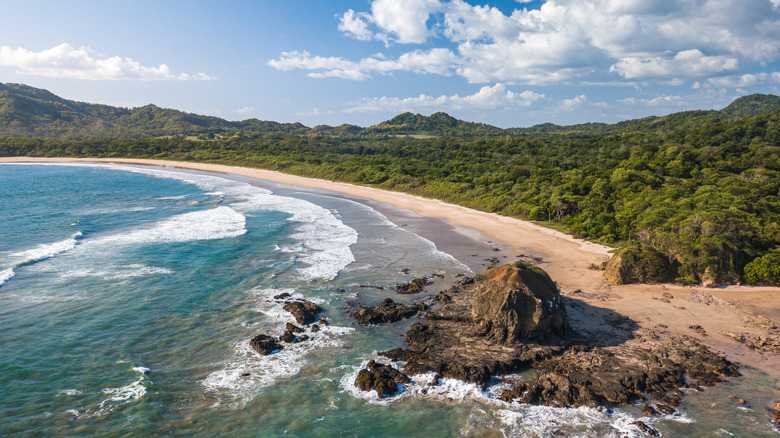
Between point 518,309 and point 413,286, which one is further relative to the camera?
point 413,286

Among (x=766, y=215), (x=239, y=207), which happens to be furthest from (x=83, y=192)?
(x=766, y=215)

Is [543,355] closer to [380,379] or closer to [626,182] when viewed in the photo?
[380,379]

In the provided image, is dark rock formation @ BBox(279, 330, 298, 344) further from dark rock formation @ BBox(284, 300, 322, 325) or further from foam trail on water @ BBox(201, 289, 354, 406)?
dark rock formation @ BBox(284, 300, 322, 325)

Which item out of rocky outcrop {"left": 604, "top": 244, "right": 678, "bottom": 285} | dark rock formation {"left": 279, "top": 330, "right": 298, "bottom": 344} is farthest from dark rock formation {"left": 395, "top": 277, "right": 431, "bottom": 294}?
rocky outcrop {"left": 604, "top": 244, "right": 678, "bottom": 285}

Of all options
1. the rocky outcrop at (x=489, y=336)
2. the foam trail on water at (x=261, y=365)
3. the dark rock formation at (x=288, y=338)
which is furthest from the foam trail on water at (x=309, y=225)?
the rocky outcrop at (x=489, y=336)

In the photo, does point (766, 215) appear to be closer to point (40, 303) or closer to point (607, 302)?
point (607, 302)

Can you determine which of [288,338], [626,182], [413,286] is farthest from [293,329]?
[626,182]

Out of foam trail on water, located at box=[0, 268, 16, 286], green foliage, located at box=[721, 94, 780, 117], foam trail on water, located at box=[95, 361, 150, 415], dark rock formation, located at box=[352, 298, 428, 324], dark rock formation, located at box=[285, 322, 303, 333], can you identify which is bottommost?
foam trail on water, located at box=[95, 361, 150, 415]
